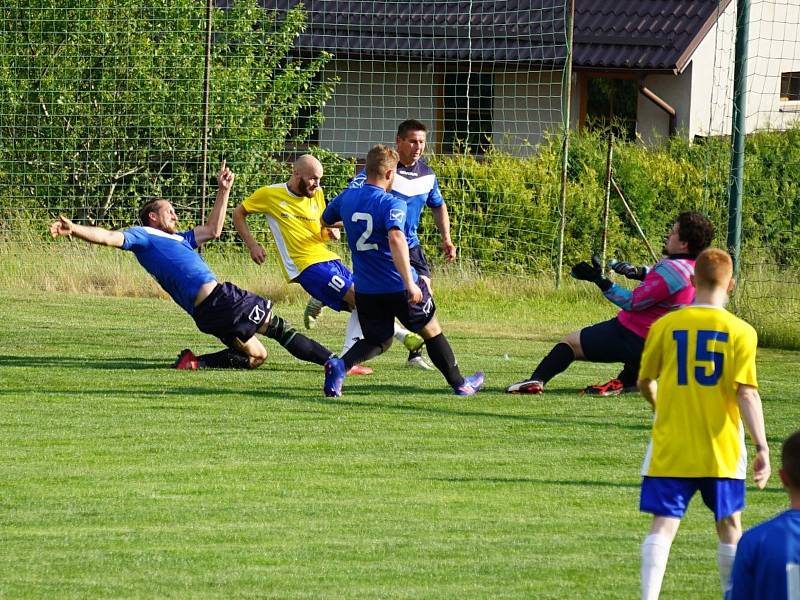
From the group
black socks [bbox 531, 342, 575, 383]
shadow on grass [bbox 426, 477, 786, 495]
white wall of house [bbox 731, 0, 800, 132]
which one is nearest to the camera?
shadow on grass [bbox 426, 477, 786, 495]

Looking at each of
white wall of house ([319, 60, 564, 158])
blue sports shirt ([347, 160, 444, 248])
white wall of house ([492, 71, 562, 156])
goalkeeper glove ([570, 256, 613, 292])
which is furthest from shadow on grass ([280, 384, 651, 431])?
white wall of house ([319, 60, 564, 158])

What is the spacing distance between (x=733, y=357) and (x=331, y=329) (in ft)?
29.8

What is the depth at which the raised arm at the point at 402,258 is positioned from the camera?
9.34 metres

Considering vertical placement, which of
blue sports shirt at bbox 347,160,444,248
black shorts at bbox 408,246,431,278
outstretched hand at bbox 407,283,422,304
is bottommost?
outstretched hand at bbox 407,283,422,304

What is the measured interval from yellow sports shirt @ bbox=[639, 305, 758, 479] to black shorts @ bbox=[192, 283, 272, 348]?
5918 mm

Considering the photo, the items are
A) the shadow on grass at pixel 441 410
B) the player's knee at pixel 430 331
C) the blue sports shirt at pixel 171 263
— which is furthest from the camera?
the blue sports shirt at pixel 171 263

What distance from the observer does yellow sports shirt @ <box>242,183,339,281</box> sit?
11906mm

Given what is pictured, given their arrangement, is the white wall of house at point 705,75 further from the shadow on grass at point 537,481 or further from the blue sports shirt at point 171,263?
the shadow on grass at point 537,481

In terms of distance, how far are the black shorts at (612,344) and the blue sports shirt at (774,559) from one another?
6.09 metres

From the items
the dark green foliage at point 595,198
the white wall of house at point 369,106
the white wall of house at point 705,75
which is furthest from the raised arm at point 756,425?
the white wall of house at point 705,75

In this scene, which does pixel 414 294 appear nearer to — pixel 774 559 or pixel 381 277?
pixel 381 277

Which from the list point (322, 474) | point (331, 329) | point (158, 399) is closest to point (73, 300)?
point (331, 329)

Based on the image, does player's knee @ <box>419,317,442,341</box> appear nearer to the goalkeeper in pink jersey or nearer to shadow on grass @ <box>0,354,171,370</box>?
the goalkeeper in pink jersey

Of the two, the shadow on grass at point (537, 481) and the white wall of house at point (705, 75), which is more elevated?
the white wall of house at point (705, 75)
